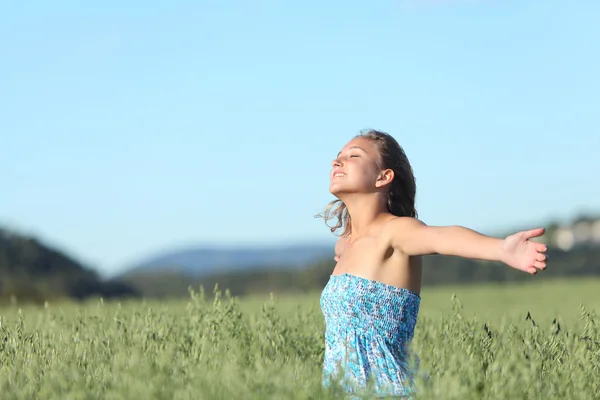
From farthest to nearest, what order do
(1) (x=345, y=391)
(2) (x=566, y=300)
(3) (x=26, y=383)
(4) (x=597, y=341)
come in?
(2) (x=566, y=300) < (4) (x=597, y=341) < (3) (x=26, y=383) < (1) (x=345, y=391)

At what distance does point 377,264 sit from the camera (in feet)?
15.9

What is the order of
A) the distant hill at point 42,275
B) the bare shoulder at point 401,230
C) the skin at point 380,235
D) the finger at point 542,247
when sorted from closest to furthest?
the finger at point 542,247 < the skin at point 380,235 < the bare shoulder at point 401,230 < the distant hill at point 42,275

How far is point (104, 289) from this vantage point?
23.5 meters

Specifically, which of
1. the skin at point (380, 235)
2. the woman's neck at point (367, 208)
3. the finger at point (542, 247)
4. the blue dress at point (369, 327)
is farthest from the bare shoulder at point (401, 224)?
the finger at point (542, 247)

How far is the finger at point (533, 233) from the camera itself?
3.91m

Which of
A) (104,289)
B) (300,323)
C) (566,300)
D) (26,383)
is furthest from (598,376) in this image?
(104,289)

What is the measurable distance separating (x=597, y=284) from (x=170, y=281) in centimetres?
1204

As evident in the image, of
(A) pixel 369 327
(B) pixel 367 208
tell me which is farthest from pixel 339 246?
(A) pixel 369 327

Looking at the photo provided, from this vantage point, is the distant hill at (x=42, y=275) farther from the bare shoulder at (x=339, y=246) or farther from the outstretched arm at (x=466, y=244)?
the outstretched arm at (x=466, y=244)

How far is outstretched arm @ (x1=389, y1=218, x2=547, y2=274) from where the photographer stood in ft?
12.8

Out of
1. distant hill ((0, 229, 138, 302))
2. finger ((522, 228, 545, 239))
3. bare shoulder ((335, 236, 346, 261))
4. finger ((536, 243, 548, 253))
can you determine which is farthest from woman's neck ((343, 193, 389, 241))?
distant hill ((0, 229, 138, 302))

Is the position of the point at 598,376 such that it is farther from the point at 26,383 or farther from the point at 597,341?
the point at 26,383

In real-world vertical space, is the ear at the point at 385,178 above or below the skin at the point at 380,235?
above

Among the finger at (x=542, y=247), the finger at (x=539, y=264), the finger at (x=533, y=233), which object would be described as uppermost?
the finger at (x=533, y=233)
